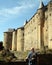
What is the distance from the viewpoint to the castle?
4888cm

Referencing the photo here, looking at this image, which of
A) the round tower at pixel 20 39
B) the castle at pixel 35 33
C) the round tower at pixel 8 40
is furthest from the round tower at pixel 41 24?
the round tower at pixel 8 40

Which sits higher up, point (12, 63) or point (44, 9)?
point (44, 9)

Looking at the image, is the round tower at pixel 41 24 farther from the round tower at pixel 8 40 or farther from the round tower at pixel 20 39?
the round tower at pixel 8 40

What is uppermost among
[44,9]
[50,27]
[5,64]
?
[44,9]

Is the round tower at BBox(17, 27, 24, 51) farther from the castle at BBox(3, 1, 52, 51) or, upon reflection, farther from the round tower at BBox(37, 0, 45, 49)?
the round tower at BBox(37, 0, 45, 49)

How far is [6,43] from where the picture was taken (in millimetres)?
87062

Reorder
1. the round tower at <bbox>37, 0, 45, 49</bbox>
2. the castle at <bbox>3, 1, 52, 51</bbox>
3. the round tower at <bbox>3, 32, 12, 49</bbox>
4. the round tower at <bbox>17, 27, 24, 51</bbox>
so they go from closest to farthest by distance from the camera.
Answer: the castle at <bbox>3, 1, 52, 51</bbox>
the round tower at <bbox>37, 0, 45, 49</bbox>
the round tower at <bbox>17, 27, 24, 51</bbox>
the round tower at <bbox>3, 32, 12, 49</bbox>

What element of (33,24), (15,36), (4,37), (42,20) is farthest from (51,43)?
(4,37)

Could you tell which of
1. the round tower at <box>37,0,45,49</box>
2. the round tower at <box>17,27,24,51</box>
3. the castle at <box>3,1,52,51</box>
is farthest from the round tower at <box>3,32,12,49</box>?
the round tower at <box>37,0,45,49</box>

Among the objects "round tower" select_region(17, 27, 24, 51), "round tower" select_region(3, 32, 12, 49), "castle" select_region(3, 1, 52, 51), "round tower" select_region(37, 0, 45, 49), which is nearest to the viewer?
"castle" select_region(3, 1, 52, 51)

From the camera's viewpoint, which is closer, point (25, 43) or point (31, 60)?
point (31, 60)

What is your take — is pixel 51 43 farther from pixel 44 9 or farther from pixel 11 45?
pixel 11 45

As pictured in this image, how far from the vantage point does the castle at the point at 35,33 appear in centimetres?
4888

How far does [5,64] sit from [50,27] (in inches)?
1261
